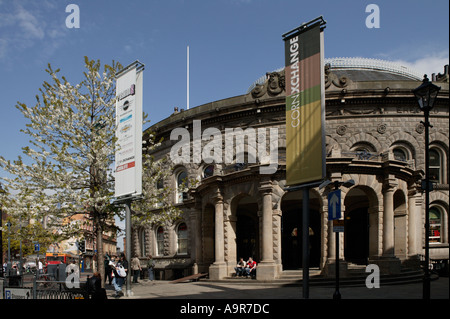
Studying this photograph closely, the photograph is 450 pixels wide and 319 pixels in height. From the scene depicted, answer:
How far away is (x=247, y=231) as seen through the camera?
112ft

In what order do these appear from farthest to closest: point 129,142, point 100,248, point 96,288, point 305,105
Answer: point 100,248 → point 129,142 → point 305,105 → point 96,288

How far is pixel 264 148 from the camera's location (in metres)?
33.2

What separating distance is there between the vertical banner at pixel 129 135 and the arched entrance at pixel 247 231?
48.9 feet

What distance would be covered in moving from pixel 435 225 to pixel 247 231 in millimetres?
13128

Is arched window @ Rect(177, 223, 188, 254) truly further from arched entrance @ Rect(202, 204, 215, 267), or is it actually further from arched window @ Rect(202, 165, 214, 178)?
arched entrance @ Rect(202, 204, 215, 267)

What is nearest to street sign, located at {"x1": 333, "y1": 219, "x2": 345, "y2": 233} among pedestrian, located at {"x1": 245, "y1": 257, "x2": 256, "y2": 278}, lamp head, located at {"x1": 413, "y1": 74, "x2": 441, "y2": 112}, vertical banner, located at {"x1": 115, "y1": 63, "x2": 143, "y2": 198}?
lamp head, located at {"x1": 413, "y1": 74, "x2": 441, "y2": 112}

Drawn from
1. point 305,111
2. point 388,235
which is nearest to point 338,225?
point 305,111

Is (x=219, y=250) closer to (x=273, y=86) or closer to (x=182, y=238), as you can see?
(x=182, y=238)

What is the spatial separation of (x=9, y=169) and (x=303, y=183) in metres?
14.3

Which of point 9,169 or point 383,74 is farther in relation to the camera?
point 383,74

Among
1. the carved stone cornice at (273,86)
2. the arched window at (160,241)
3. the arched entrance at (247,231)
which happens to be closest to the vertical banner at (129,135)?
the arched entrance at (247,231)
